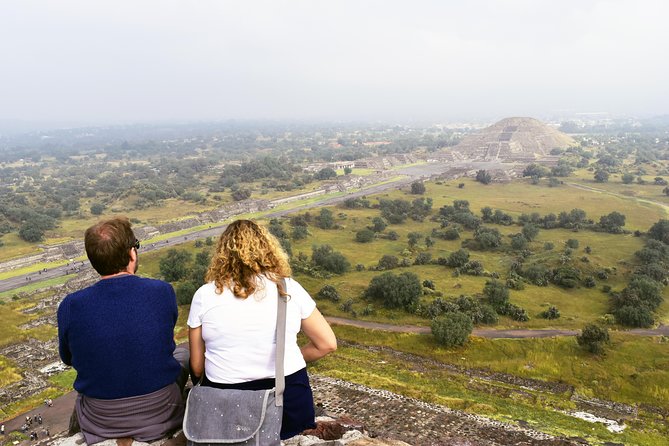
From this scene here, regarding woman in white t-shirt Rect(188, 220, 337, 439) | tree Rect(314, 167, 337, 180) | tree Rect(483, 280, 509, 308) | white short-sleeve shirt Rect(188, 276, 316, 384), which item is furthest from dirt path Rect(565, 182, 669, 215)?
white short-sleeve shirt Rect(188, 276, 316, 384)

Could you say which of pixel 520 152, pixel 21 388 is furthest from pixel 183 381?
pixel 520 152

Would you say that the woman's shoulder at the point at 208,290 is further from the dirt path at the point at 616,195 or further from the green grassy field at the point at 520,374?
the dirt path at the point at 616,195

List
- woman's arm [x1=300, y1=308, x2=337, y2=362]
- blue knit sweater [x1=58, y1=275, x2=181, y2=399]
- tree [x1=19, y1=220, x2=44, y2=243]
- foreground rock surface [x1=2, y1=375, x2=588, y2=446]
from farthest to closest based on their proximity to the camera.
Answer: tree [x1=19, y1=220, x2=44, y2=243] → foreground rock surface [x1=2, y1=375, x2=588, y2=446] → woman's arm [x1=300, y1=308, x2=337, y2=362] → blue knit sweater [x1=58, y1=275, x2=181, y2=399]

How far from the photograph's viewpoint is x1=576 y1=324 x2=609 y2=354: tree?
33281mm

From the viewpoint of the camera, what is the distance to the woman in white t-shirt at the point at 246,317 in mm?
5273

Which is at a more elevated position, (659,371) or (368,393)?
(368,393)

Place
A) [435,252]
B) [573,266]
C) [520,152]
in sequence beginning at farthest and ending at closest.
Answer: [520,152]
[435,252]
[573,266]

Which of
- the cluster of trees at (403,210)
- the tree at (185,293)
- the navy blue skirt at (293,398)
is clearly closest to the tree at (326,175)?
the cluster of trees at (403,210)

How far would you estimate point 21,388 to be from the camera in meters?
31.7

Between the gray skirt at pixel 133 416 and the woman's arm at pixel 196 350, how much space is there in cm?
67

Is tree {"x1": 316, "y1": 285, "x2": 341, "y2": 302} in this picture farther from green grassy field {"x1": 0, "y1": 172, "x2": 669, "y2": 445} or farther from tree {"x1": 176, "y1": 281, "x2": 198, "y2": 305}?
tree {"x1": 176, "y1": 281, "x2": 198, "y2": 305}

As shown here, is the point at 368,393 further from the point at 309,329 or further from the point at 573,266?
the point at 573,266

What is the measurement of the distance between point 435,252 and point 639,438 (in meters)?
41.2

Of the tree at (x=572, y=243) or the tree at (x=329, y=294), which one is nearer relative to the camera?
the tree at (x=329, y=294)
